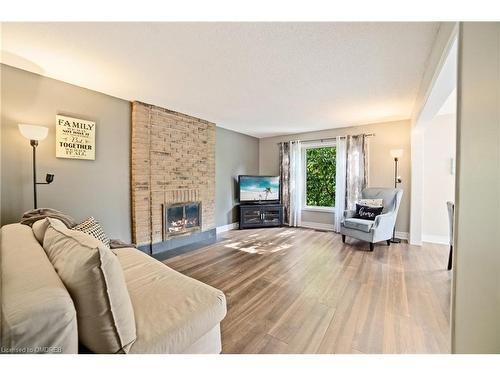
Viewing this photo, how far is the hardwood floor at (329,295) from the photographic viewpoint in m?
1.53

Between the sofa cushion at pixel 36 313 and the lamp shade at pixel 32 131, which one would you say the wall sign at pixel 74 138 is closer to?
the lamp shade at pixel 32 131

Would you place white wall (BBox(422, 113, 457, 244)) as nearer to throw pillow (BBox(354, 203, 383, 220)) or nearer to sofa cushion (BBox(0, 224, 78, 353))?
throw pillow (BBox(354, 203, 383, 220))

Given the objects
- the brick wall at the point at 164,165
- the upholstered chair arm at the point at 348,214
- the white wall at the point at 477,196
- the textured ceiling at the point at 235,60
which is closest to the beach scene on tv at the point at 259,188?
the brick wall at the point at 164,165

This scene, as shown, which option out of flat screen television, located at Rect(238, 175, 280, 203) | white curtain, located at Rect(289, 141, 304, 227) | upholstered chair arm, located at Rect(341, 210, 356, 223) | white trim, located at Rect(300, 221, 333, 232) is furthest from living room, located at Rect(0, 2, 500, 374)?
white curtain, located at Rect(289, 141, 304, 227)

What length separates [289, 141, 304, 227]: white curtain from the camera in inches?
214

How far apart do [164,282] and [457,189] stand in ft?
5.98

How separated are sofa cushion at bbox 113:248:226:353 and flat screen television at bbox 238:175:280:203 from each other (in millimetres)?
3661

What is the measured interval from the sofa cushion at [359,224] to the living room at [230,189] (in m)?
0.03

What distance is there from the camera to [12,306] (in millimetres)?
711

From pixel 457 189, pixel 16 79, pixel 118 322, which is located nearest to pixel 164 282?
pixel 118 322

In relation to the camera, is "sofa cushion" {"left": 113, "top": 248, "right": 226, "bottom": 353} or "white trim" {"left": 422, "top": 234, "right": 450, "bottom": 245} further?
"white trim" {"left": 422, "top": 234, "right": 450, "bottom": 245}

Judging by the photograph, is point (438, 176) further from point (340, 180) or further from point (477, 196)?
point (477, 196)
